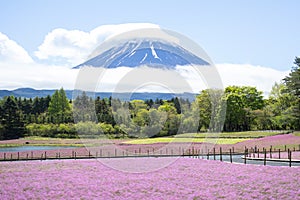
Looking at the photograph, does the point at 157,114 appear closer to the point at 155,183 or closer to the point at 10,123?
the point at 155,183

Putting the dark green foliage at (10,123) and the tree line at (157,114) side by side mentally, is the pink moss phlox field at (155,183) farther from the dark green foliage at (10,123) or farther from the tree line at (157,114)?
the dark green foliage at (10,123)

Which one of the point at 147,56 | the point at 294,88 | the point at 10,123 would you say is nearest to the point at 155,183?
the point at 147,56

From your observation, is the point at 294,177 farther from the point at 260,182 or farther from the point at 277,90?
the point at 277,90

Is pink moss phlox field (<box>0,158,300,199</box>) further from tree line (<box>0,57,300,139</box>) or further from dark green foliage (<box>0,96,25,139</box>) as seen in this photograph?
dark green foliage (<box>0,96,25,139</box>)

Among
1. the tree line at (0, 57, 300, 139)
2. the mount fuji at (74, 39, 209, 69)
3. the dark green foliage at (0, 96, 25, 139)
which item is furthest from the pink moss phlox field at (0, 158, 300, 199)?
the dark green foliage at (0, 96, 25, 139)

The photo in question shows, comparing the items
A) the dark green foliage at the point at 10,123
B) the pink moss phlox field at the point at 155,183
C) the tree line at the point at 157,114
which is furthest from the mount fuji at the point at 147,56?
the dark green foliage at the point at 10,123

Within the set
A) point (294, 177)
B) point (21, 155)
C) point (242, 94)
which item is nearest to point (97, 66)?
point (294, 177)
